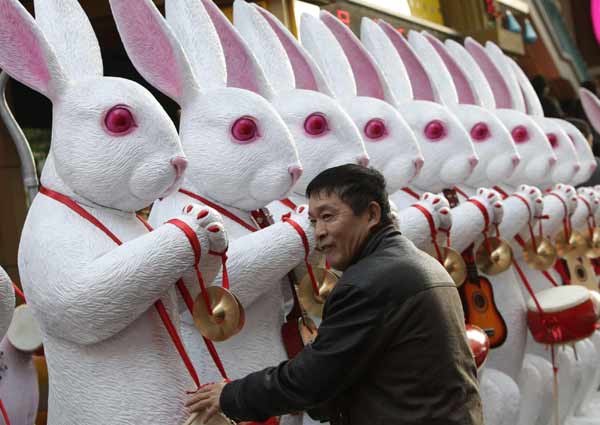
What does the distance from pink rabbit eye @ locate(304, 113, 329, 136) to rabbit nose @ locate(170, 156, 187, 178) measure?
0.71 m

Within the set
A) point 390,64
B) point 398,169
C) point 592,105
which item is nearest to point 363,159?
point 398,169

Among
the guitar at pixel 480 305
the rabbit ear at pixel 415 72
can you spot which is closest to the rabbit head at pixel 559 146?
the rabbit ear at pixel 415 72

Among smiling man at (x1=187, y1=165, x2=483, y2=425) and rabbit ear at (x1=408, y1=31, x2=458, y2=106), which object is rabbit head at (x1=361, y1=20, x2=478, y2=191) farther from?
smiling man at (x1=187, y1=165, x2=483, y2=425)

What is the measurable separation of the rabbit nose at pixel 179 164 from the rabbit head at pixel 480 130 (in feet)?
5.29

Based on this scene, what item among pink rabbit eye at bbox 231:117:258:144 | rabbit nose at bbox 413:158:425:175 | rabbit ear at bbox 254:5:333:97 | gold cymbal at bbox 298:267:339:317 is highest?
rabbit ear at bbox 254:5:333:97

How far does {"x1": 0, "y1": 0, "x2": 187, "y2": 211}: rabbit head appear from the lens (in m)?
2.05

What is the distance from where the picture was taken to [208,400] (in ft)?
6.25

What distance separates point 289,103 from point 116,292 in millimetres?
1050

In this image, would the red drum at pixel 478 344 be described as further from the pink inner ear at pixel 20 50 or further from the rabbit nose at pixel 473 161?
the pink inner ear at pixel 20 50

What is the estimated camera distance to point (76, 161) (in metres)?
2.05

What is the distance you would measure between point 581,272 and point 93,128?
97.6 inches

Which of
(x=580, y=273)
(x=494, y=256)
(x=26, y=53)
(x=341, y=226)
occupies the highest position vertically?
(x=26, y=53)

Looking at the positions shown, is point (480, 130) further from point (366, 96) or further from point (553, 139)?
point (553, 139)

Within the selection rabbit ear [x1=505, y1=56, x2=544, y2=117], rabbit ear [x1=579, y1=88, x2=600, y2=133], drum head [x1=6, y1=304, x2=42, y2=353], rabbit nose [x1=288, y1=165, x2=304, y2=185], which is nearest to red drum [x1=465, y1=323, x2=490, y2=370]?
rabbit nose [x1=288, y1=165, x2=304, y2=185]
